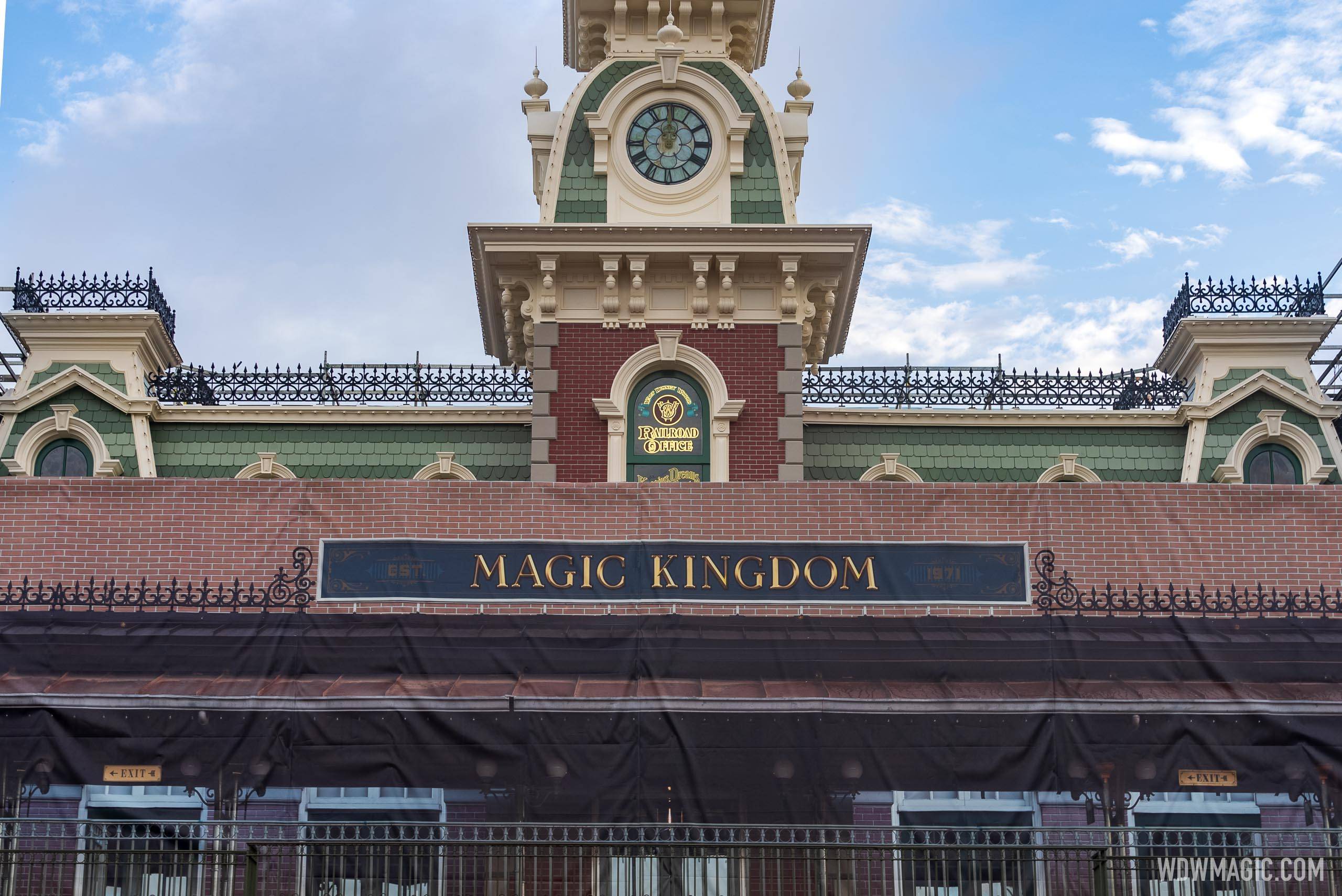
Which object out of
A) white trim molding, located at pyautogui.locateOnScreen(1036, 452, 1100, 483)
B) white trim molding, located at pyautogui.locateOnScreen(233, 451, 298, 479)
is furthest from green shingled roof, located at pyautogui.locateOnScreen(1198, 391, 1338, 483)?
white trim molding, located at pyautogui.locateOnScreen(233, 451, 298, 479)

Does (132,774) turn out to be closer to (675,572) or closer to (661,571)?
(661,571)

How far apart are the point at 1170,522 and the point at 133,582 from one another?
1055cm

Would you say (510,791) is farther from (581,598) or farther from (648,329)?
(648,329)

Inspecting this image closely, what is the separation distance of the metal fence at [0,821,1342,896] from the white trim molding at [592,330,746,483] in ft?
20.0

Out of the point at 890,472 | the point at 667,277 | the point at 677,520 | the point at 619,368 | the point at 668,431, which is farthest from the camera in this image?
the point at 890,472

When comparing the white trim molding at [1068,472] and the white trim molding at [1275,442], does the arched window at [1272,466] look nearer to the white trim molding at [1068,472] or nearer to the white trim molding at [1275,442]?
the white trim molding at [1275,442]

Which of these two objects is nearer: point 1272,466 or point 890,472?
point 890,472

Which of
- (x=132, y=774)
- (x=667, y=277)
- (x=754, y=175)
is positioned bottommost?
(x=132, y=774)

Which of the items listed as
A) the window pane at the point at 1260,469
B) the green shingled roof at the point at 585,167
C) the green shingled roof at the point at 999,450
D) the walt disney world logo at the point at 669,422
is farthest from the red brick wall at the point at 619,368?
the window pane at the point at 1260,469

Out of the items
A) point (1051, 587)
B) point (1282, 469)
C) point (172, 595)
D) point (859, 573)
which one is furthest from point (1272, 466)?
point (172, 595)

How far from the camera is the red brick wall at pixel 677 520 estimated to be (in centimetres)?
1588

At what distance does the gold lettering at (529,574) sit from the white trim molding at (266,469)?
658cm

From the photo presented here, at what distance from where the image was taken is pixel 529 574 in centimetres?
1576

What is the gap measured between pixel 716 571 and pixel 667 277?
6.00 metres
